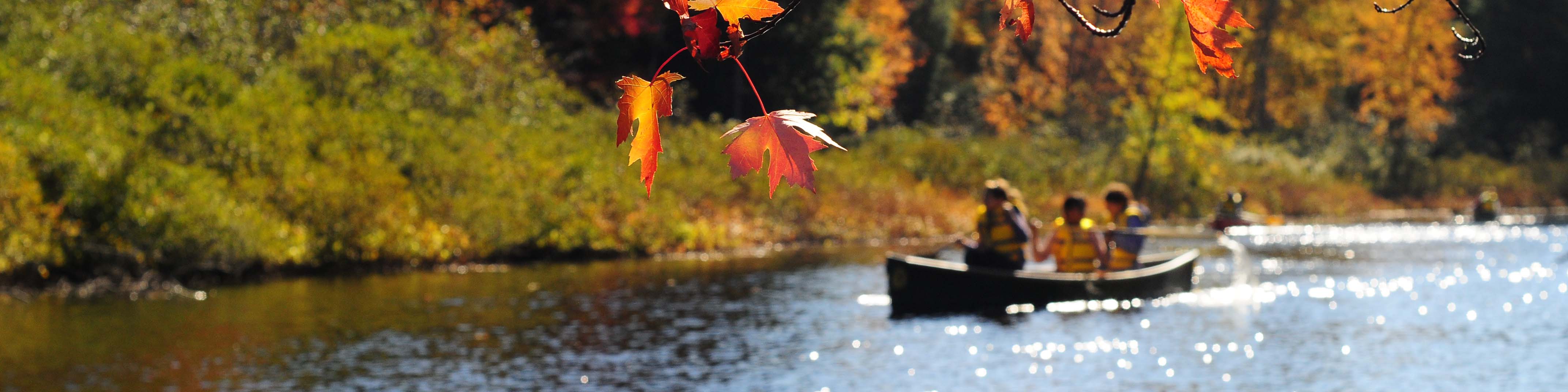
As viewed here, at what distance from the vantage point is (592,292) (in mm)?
20328

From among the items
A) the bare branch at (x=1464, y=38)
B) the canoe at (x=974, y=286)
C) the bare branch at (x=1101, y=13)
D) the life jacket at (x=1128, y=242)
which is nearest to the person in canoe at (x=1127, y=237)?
the life jacket at (x=1128, y=242)

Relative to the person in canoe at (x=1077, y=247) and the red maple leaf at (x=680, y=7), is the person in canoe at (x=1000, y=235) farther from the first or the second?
the red maple leaf at (x=680, y=7)

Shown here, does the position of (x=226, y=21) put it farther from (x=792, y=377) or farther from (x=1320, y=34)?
(x=1320, y=34)

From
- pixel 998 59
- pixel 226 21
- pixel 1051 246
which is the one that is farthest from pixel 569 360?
pixel 998 59

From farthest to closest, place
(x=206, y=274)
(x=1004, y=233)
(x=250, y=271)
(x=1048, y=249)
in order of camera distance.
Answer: (x=250, y=271), (x=206, y=274), (x=1004, y=233), (x=1048, y=249)

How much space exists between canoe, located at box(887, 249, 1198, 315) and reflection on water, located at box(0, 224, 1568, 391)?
202mm

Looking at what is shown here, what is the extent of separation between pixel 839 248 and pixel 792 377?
15.8 meters

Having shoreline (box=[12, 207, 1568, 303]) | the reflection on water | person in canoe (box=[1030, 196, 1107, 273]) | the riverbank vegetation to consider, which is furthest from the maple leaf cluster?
the riverbank vegetation

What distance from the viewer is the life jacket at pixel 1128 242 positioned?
62.3 feet

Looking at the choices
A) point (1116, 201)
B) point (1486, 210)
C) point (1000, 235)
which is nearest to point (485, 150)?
point (1000, 235)

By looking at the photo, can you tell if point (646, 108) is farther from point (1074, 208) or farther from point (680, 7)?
point (1074, 208)

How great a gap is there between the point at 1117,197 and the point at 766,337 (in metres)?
4.26

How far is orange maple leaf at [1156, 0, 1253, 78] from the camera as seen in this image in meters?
2.05

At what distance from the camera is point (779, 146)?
84.1 inches
